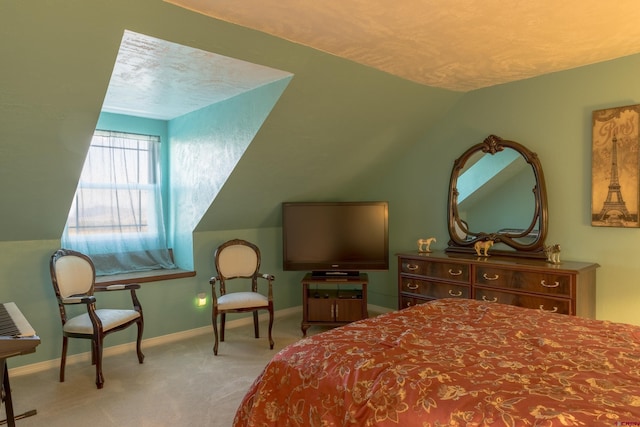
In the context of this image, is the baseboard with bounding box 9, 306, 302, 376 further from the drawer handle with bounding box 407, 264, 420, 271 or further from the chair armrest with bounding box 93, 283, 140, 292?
the drawer handle with bounding box 407, 264, 420, 271

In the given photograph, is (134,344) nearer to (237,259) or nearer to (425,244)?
(237,259)

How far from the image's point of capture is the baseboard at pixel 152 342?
3.57 meters

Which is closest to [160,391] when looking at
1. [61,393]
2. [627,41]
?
[61,393]

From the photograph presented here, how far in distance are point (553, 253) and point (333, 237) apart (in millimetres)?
2166

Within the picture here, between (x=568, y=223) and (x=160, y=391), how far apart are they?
3.62 meters

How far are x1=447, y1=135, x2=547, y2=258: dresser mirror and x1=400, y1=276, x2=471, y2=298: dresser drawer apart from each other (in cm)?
50

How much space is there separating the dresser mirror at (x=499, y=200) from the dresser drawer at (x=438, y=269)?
0.42m

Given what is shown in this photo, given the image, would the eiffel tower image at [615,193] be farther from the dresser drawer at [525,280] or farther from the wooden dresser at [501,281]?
the dresser drawer at [525,280]

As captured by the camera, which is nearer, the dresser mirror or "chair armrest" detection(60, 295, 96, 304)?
"chair armrest" detection(60, 295, 96, 304)

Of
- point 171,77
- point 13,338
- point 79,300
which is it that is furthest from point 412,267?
point 13,338

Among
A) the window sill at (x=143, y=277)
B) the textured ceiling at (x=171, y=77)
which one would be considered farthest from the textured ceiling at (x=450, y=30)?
the window sill at (x=143, y=277)

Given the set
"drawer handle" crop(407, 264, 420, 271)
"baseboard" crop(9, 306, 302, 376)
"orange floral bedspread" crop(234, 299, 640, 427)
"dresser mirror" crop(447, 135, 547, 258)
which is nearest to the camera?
"orange floral bedspread" crop(234, 299, 640, 427)

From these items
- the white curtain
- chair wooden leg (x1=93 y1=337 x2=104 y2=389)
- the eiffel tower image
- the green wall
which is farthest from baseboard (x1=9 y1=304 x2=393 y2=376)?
the eiffel tower image

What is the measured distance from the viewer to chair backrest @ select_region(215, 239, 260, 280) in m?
4.53
